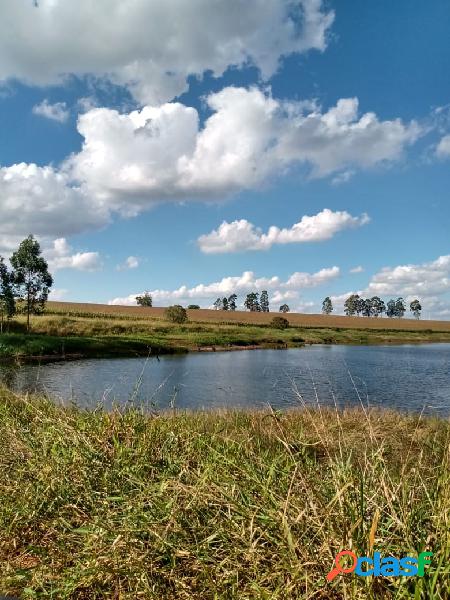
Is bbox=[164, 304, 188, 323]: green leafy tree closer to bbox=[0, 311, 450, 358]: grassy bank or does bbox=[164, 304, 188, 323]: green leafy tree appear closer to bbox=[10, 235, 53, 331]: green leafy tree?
bbox=[0, 311, 450, 358]: grassy bank

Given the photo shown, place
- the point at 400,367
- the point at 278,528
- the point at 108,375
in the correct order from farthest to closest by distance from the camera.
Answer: the point at 400,367 < the point at 108,375 < the point at 278,528

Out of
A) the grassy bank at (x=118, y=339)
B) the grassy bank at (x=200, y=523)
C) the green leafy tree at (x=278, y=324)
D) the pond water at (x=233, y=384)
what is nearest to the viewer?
the grassy bank at (x=200, y=523)

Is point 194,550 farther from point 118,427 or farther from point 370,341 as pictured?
point 370,341

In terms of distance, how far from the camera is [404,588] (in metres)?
2.58

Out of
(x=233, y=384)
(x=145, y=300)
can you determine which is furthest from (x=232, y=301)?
(x=233, y=384)

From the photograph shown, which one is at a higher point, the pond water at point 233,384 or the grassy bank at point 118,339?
the grassy bank at point 118,339

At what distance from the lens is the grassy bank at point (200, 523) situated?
2.90 metres

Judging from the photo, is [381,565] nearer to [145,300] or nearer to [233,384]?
[233,384]

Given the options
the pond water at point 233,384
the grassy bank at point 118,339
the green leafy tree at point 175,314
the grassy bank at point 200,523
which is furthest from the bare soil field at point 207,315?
the grassy bank at point 200,523

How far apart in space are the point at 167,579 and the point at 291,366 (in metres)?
34.3

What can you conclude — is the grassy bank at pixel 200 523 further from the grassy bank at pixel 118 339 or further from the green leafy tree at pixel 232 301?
the green leafy tree at pixel 232 301

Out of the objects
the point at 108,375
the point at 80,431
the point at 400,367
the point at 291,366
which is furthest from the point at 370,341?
the point at 80,431

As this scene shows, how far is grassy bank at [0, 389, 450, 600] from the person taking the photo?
2.90 meters

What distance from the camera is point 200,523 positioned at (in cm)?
378
